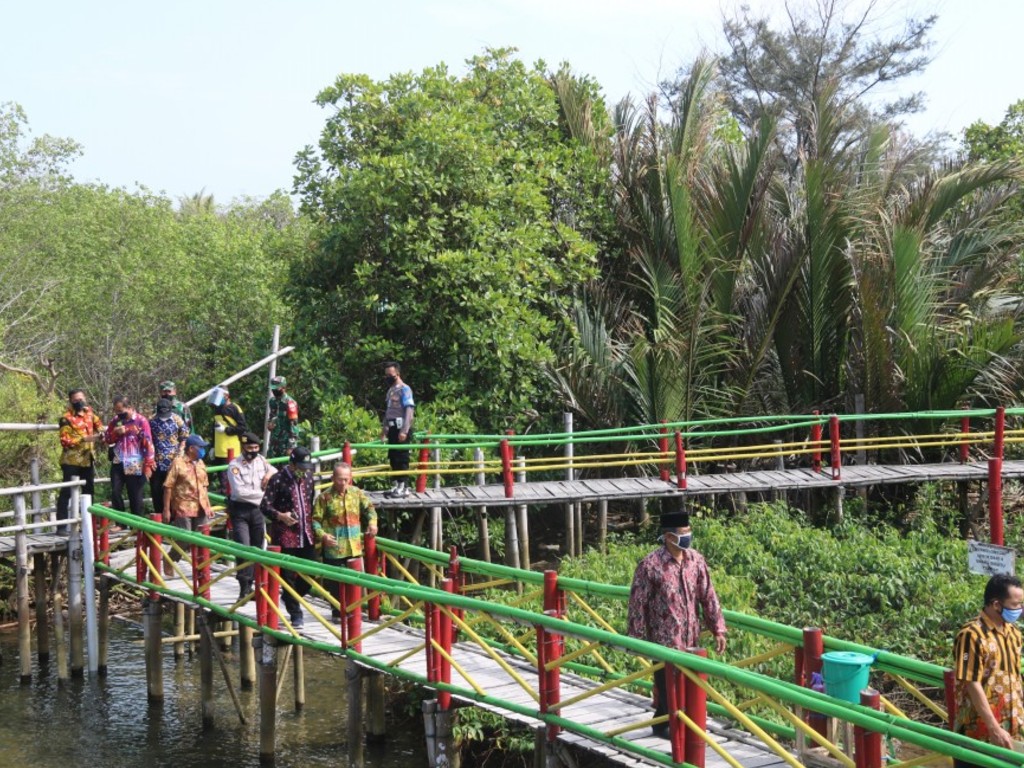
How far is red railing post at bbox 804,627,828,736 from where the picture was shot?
24.9 ft

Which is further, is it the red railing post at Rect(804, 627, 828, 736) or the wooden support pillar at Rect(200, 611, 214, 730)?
the wooden support pillar at Rect(200, 611, 214, 730)

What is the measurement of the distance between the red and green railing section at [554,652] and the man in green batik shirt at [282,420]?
1.98 metres

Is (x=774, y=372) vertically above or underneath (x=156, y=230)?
underneath

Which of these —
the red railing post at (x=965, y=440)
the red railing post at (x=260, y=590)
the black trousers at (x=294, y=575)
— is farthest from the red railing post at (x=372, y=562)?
the red railing post at (x=965, y=440)

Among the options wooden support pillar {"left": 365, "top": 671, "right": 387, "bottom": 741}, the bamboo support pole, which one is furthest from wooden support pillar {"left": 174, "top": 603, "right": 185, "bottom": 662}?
wooden support pillar {"left": 365, "top": 671, "right": 387, "bottom": 741}

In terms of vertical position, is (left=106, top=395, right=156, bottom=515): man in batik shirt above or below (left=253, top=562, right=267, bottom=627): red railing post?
above

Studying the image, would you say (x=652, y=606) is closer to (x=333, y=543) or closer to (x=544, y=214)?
(x=333, y=543)

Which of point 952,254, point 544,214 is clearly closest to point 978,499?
point 952,254

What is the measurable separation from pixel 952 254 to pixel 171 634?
1280cm

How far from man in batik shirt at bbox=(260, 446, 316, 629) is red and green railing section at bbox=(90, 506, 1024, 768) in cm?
26

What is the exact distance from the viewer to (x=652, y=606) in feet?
27.5

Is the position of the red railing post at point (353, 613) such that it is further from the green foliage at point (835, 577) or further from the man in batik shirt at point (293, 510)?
the green foliage at point (835, 577)

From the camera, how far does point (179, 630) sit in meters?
16.6

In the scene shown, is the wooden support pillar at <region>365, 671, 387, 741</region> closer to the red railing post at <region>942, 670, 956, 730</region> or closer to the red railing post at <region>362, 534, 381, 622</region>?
the red railing post at <region>362, 534, 381, 622</region>
